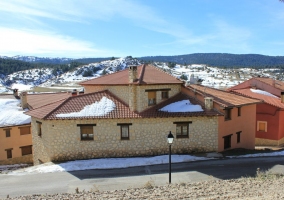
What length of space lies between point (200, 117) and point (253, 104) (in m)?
6.97

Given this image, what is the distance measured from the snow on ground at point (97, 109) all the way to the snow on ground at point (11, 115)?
1171 cm

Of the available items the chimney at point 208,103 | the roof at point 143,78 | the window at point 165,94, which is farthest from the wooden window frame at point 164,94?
the chimney at point 208,103

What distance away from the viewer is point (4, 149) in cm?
2847

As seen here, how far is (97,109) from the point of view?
2061 centimetres

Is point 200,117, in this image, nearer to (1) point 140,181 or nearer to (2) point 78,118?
(1) point 140,181

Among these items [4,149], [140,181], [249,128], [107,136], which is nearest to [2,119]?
[4,149]

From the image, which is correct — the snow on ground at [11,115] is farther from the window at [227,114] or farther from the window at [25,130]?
the window at [227,114]

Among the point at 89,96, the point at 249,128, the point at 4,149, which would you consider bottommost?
the point at 4,149

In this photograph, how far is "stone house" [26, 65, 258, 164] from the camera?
19.8 m

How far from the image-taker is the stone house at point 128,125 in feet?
65.1

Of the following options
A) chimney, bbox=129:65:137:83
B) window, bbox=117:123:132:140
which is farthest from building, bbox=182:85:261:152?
window, bbox=117:123:132:140

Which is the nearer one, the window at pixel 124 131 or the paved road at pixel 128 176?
the paved road at pixel 128 176

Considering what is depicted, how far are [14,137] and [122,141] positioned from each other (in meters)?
14.8

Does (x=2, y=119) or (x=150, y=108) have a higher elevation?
(x=150, y=108)
